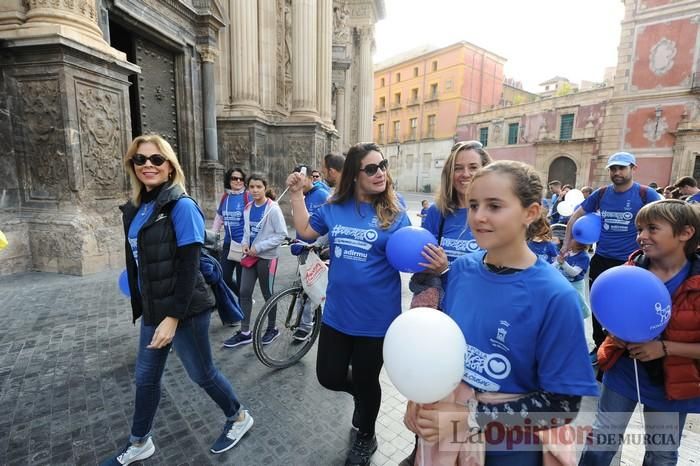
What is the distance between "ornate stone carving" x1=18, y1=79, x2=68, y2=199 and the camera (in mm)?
5348

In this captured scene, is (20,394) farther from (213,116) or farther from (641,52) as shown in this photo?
(641,52)

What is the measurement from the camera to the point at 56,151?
549 cm

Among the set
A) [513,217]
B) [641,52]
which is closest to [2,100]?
[513,217]

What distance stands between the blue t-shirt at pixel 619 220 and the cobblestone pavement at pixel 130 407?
5.84ft

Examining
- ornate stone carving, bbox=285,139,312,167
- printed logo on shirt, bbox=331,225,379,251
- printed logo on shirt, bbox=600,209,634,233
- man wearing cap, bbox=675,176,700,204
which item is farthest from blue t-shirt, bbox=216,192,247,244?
man wearing cap, bbox=675,176,700,204

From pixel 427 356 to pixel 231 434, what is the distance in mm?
1990

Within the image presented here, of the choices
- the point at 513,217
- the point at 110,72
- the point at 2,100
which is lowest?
the point at 513,217

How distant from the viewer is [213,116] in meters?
10.0

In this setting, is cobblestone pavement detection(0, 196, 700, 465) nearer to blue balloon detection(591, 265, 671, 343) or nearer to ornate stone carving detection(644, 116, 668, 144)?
blue balloon detection(591, 265, 671, 343)

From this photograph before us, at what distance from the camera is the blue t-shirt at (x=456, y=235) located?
2.27 m

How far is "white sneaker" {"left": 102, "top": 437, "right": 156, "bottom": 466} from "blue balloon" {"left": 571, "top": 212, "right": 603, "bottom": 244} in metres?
4.46

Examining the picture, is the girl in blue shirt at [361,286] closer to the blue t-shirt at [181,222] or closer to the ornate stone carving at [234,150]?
the blue t-shirt at [181,222]

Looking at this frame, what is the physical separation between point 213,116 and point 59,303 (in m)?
6.87

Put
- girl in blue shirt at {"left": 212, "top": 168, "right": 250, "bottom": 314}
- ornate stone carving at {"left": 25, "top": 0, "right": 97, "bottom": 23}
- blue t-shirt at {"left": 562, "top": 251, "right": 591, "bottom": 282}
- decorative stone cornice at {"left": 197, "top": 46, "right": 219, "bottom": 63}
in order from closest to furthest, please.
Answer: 1. blue t-shirt at {"left": 562, "top": 251, "right": 591, "bottom": 282}
2. girl in blue shirt at {"left": 212, "top": 168, "right": 250, "bottom": 314}
3. ornate stone carving at {"left": 25, "top": 0, "right": 97, "bottom": 23}
4. decorative stone cornice at {"left": 197, "top": 46, "right": 219, "bottom": 63}
